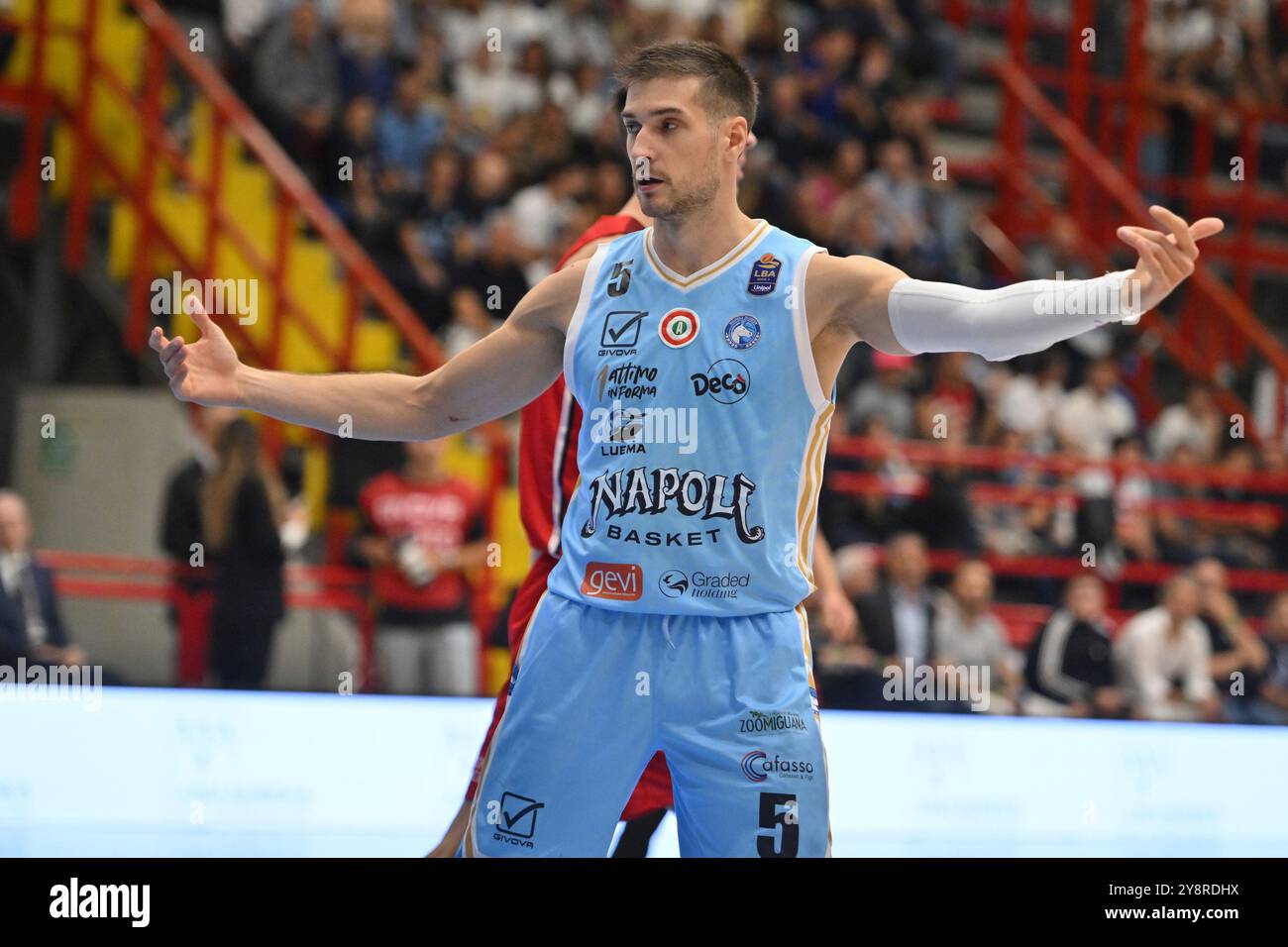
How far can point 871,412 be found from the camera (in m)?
13.3

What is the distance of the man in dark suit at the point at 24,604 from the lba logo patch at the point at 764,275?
5.99 m

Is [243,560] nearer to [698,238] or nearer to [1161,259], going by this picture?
[698,238]

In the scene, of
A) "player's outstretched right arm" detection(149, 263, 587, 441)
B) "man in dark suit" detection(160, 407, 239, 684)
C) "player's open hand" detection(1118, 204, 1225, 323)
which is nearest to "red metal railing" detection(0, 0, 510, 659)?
"man in dark suit" detection(160, 407, 239, 684)

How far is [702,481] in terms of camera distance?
152 inches

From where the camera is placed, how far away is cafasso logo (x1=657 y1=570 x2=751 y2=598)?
385 cm

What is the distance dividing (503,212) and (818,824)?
998 centimetres

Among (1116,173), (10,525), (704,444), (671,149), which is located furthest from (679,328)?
(1116,173)

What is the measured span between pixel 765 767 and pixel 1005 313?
44.6 inches

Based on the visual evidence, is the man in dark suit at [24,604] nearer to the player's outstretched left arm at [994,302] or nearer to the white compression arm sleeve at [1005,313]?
the player's outstretched left arm at [994,302]

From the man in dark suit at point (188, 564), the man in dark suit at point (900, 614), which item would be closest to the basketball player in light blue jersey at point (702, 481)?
the man in dark suit at point (188, 564)

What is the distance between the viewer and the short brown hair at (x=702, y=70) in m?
4.05

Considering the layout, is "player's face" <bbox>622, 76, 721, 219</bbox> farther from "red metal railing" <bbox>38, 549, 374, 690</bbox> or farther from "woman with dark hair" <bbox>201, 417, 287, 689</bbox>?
"red metal railing" <bbox>38, 549, 374, 690</bbox>

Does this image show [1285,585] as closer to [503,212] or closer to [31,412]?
[503,212]
